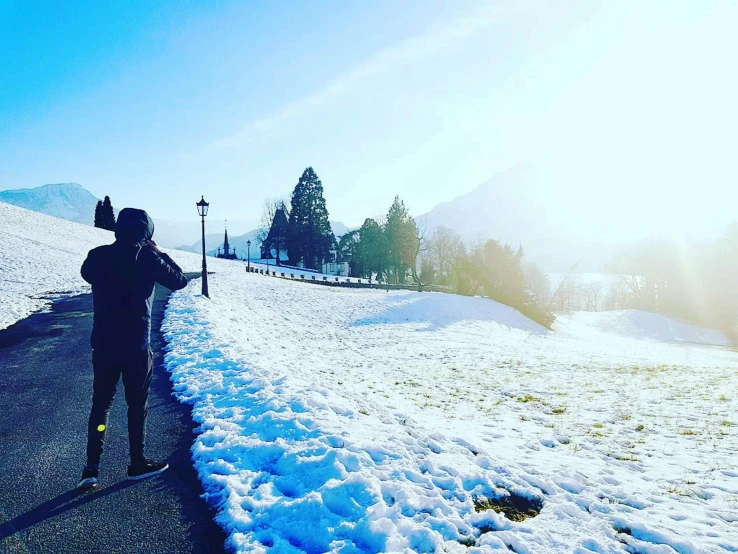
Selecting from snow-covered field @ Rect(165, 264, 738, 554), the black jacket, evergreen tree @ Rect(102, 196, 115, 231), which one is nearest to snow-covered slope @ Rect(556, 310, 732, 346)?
snow-covered field @ Rect(165, 264, 738, 554)

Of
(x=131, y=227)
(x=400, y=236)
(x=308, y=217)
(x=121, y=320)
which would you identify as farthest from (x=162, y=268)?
(x=308, y=217)

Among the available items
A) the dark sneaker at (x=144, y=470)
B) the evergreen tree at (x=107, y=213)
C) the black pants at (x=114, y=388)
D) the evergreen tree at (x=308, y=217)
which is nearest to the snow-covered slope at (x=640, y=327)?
the evergreen tree at (x=308, y=217)

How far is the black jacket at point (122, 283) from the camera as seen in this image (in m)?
3.88

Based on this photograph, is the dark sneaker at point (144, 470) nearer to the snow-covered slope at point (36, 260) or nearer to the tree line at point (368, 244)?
the snow-covered slope at point (36, 260)

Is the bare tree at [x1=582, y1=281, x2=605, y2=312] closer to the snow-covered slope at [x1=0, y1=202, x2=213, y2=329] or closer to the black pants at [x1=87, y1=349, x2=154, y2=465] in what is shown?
the snow-covered slope at [x1=0, y1=202, x2=213, y2=329]

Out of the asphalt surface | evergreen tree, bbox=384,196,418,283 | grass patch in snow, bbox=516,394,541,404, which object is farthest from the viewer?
evergreen tree, bbox=384,196,418,283

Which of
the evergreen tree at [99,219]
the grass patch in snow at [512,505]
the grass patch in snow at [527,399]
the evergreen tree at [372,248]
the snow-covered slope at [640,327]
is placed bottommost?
the snow-covered slope at [640,327]

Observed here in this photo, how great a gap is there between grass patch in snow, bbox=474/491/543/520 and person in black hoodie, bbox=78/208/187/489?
364 cm

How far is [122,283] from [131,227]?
580mm

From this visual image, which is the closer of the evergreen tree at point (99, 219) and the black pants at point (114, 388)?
the black pants at point (114, 388)

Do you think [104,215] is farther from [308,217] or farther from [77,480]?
[77,480]

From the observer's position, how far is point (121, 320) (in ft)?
12.9

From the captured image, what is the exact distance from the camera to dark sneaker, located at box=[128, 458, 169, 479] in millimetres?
4164

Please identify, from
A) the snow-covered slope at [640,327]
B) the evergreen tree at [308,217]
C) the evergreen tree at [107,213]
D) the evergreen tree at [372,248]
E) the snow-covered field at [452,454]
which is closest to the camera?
the snow-covered field at [452,454]
